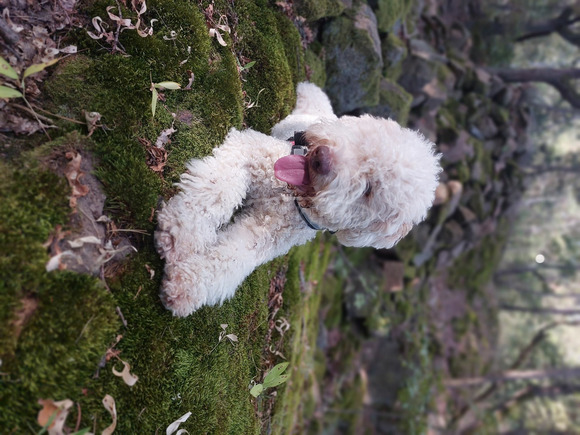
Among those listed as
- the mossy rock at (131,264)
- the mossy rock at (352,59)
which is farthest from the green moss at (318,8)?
the mossy rock at (131,264)

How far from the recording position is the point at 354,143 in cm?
266

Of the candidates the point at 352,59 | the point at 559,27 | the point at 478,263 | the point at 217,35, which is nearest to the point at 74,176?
the point at 217,35

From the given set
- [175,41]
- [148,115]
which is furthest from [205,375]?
[175,41]

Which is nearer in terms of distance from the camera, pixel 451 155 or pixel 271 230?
pixel 271 230

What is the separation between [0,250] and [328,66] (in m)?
4.54

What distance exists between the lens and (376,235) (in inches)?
116

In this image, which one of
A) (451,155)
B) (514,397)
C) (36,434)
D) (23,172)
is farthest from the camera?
(514,397)

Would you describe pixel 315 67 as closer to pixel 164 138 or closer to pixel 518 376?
pixel 164 138

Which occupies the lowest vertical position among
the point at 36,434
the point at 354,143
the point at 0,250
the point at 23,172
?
the point at 36,434

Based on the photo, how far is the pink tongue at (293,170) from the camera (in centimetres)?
270

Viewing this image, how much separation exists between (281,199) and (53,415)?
1844 mm

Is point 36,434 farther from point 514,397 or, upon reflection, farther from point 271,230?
point 514,397

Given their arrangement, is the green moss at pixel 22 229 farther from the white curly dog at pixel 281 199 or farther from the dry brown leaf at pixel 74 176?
the white curly dog at pixel 281 199

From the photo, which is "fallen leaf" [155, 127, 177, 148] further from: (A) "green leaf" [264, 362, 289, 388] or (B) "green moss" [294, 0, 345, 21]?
(B) "green moss" [294, 0, 345, 21]
